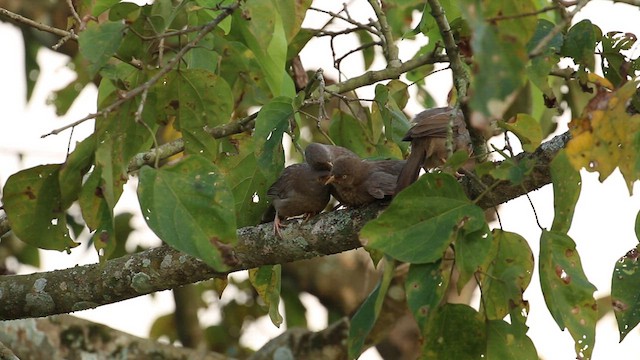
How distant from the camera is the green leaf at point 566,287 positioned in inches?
86.4

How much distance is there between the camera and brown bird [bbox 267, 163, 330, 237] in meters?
3.17

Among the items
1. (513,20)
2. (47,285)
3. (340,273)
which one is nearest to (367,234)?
(513,20)

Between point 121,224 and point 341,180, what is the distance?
2.72m

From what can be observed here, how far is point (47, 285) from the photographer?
3197mm

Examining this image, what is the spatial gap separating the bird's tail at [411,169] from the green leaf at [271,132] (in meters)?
0.32

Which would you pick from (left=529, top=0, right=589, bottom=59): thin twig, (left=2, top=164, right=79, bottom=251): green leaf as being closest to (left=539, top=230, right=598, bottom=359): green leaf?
(left=529, top=0, right=589, bottom=59): thin twig

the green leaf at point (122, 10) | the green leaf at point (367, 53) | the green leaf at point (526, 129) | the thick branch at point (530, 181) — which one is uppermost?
the green leaf at point (367, 53)

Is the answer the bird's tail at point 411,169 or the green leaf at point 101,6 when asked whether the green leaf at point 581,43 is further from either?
the green leaf at point 101,6

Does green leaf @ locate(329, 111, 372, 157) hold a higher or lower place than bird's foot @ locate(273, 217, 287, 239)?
higher

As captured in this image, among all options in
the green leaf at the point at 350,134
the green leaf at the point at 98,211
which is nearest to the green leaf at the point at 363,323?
the green leaf at the point at 98,211

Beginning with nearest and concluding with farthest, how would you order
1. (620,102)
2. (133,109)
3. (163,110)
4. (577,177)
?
(620,102)
(577,177)
(133,109)
(163,110)

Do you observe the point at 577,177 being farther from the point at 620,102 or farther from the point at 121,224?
the point at 121,224

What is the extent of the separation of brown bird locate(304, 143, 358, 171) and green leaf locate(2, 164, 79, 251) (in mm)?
1016

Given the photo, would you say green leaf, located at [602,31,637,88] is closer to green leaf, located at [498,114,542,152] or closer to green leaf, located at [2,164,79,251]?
green leaf, located at [498,114,542,152]
